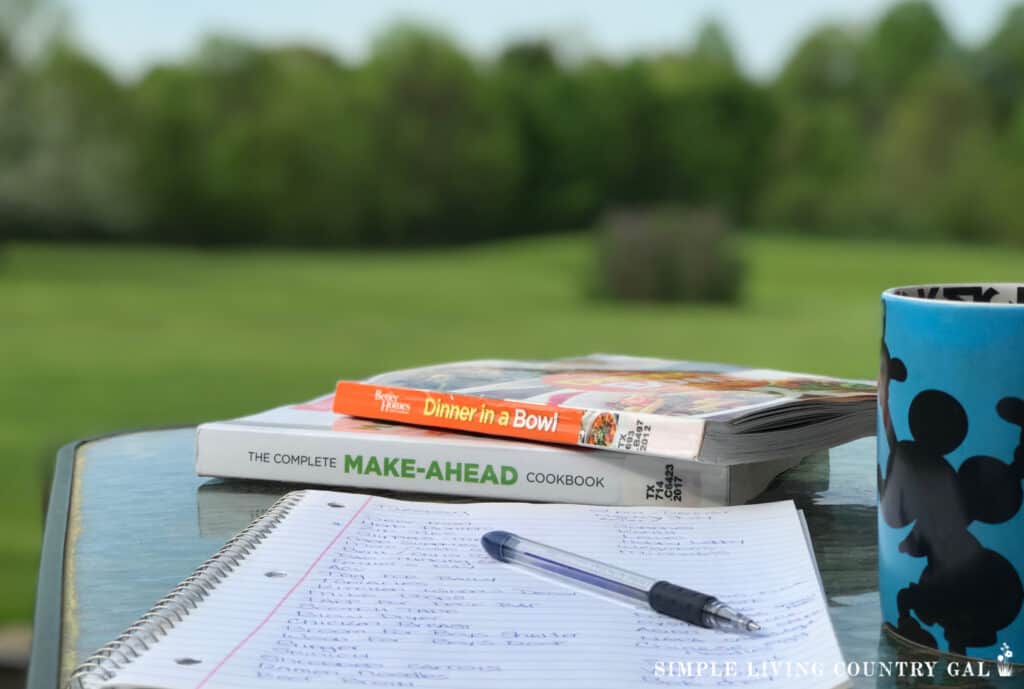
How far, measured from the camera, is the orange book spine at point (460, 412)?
0.61 metres

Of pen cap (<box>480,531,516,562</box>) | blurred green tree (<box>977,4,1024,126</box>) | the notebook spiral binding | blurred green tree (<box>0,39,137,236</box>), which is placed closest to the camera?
the notebook spiral binding

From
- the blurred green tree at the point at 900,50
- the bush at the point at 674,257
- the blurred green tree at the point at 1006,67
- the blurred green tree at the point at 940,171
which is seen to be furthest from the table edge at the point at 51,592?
the blurred green tree at the point at 1006,67

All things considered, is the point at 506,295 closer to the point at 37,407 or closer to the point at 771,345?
the point at 771,345

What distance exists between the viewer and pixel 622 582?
452 millimetres

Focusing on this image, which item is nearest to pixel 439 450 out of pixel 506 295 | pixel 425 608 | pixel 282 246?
pixel 425 608

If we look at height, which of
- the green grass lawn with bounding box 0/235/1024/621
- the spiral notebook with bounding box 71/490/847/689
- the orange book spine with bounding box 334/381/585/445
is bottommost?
the green grass lawn with bounding box 0/235/1024/621

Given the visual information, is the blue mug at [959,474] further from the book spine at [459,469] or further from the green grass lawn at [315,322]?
the green grass lawn at [315,322]

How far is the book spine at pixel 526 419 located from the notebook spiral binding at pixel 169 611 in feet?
0.45

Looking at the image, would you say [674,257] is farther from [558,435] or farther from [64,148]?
[558,435]

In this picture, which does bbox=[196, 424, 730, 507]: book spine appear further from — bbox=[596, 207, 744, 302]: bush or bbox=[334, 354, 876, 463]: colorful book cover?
bbox=[596, 207, 744, 302]: bush

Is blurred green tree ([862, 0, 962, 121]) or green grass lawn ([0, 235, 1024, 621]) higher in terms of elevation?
blurred green tree ([862, 0, 962, 121])

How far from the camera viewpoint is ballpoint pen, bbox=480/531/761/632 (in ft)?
1.38

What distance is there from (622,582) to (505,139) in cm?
1122

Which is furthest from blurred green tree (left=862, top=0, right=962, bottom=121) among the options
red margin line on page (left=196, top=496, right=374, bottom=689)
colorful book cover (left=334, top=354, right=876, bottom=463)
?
red margin line on page (left=196, top=496, right=374, bottom=689)
